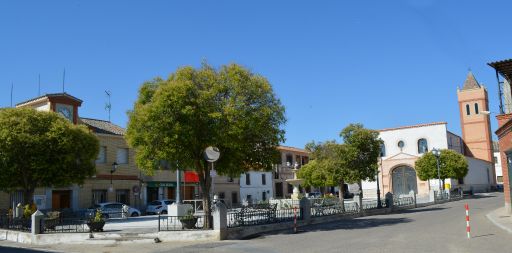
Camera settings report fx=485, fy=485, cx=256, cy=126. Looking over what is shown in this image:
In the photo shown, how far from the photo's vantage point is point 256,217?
70.6ft

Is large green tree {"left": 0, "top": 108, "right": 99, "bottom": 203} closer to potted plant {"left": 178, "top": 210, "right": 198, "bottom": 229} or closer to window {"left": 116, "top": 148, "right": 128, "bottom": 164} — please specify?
potted plant {"left": 178, "top": 210, "right": 198, "bottom": 229}

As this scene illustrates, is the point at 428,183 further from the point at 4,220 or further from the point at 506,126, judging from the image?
the point at 4,220

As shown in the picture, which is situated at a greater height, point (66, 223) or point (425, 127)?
point (425, 127)

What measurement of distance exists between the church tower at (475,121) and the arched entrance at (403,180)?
61.9 ft

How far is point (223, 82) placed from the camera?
66.2 feet

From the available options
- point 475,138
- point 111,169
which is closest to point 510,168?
point 111,169

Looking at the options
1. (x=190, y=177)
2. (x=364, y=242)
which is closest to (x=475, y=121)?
(x=190, y=177)

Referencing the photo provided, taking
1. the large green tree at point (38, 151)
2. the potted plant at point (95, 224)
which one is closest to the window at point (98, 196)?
the large green tree at point (38, 151)

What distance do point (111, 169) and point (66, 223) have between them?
20383 mm

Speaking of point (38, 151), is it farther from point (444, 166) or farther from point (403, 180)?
point (403, 180)

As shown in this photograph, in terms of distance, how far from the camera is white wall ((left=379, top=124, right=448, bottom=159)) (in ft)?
220

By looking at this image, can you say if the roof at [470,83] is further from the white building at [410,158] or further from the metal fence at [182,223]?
the metal fence at [182,223]

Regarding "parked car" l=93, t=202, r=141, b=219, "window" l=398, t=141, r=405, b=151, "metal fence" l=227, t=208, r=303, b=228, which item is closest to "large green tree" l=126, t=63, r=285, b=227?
"metal fence" l=227, t=208, r=303, b=228

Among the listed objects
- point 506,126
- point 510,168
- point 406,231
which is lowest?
point 406,231
